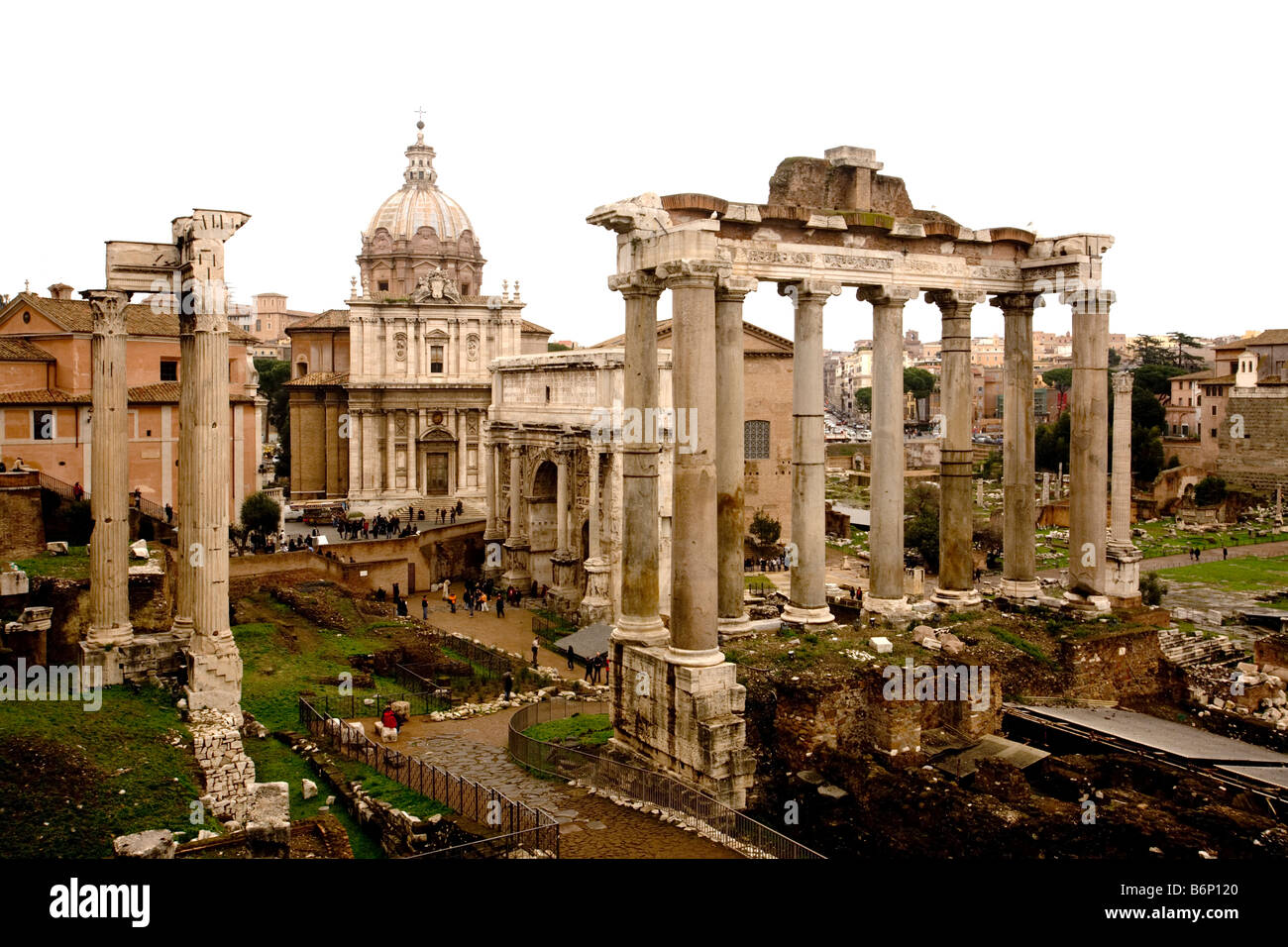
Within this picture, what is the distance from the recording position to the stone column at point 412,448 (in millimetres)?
44594

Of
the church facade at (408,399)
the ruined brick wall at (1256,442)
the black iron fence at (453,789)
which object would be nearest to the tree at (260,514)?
the church facade at (408,399)

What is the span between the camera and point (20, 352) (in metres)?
29.4

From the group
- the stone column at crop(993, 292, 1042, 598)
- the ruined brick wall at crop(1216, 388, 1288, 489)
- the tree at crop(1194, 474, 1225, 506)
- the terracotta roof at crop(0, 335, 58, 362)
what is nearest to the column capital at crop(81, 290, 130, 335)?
the stone column at crop(993, 292, 1042, 598)

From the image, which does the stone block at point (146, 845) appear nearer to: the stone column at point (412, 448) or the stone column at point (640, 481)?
the stone column at point (640, 481)

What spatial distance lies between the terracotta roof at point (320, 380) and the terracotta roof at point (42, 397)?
16650 millimetres

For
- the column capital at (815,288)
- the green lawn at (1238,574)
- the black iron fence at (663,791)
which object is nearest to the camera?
the black iron fence at (663,791)

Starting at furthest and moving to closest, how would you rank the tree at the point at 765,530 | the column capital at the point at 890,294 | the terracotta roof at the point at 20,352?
the tree at the point at 765,530, the terracotta roof at the point at 20,352, the column capital at the point at 890,294

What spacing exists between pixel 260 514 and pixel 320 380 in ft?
50.8

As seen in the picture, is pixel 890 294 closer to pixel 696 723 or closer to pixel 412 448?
pixel 696 723

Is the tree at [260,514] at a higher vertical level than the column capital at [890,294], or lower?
lower

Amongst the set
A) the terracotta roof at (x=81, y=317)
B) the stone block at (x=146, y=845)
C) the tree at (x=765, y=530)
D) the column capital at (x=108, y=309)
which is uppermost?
the terracotta roof at (x=81, y=317)

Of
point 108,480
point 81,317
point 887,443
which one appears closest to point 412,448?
point 81,317

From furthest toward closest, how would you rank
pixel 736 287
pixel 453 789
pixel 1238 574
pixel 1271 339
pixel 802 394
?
pixel 1271 339, pixel 1238 574, pixel 802 394, pixel 736 287, pixel 453 789
